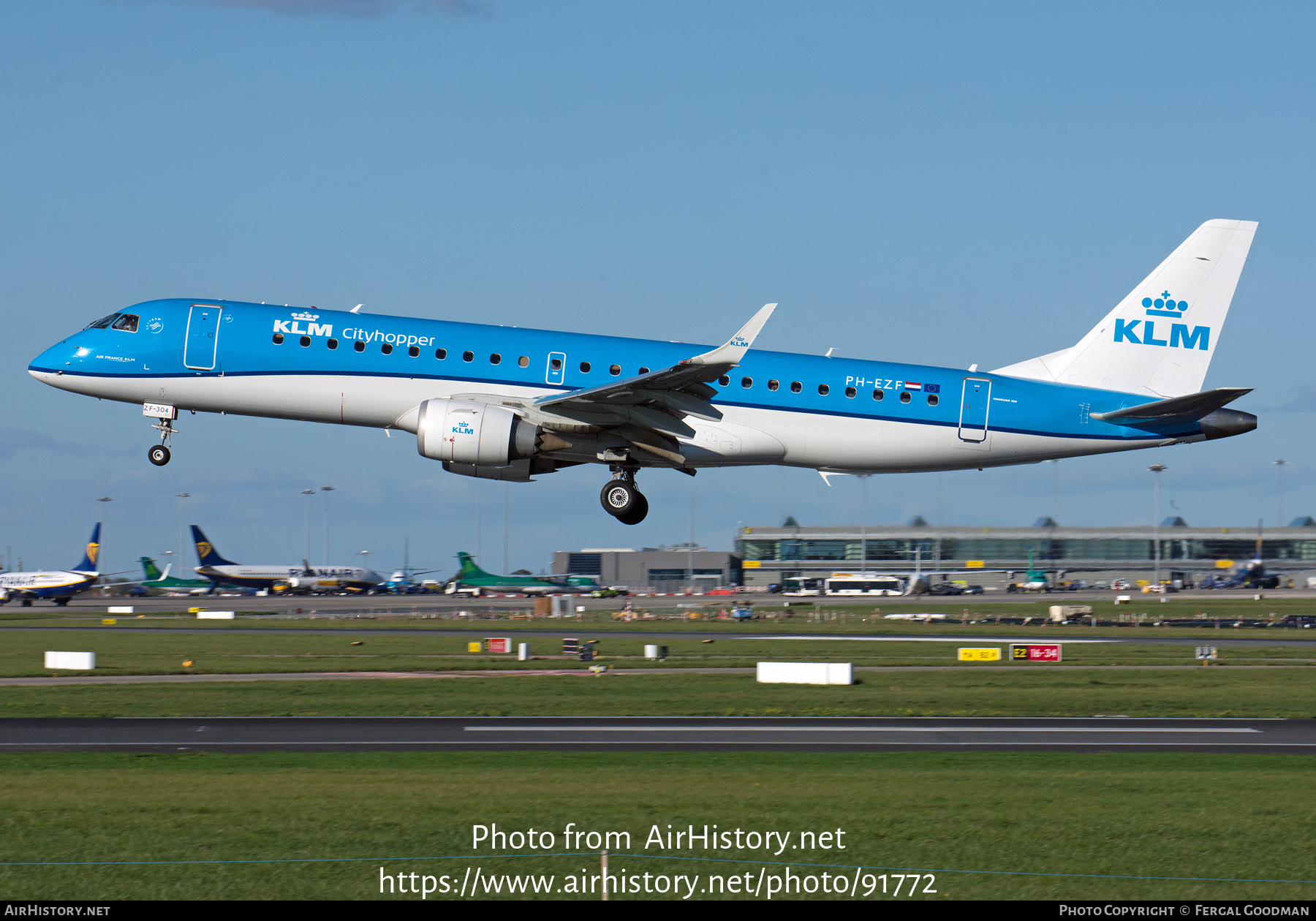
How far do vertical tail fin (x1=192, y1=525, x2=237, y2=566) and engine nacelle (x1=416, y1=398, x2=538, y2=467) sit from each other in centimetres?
12246

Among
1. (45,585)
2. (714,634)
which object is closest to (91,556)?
(45,585)

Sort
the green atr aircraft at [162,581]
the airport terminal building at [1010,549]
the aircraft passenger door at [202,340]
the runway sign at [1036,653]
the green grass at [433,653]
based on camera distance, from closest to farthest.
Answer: the aircraft passenger door at [202,340] → the green grass at [433,653] → the runway sign at [1036,653] → the green atr aircraft at [162,581] → the airport terminal building at [1010,549]

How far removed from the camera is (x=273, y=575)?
489 feet

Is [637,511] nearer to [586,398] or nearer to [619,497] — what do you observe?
[619,497]

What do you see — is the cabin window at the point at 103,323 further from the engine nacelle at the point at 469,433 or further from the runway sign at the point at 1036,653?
the runway sign at the point at 1036,653

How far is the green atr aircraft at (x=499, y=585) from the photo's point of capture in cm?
12988

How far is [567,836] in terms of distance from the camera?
15133 mm

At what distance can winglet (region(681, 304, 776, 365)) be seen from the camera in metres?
31.4

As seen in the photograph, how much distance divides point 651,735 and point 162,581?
12634 cm

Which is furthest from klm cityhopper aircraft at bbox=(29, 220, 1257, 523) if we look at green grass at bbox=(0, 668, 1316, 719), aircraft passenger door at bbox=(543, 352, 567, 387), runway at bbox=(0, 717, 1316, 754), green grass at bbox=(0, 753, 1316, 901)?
green grass at bbox=(0, 753, 1316, 901)

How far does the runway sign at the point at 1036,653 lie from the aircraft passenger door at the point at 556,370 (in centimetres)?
1916

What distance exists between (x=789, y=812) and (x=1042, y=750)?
8.67m

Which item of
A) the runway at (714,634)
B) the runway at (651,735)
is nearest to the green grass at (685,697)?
the runway at (651,735)
